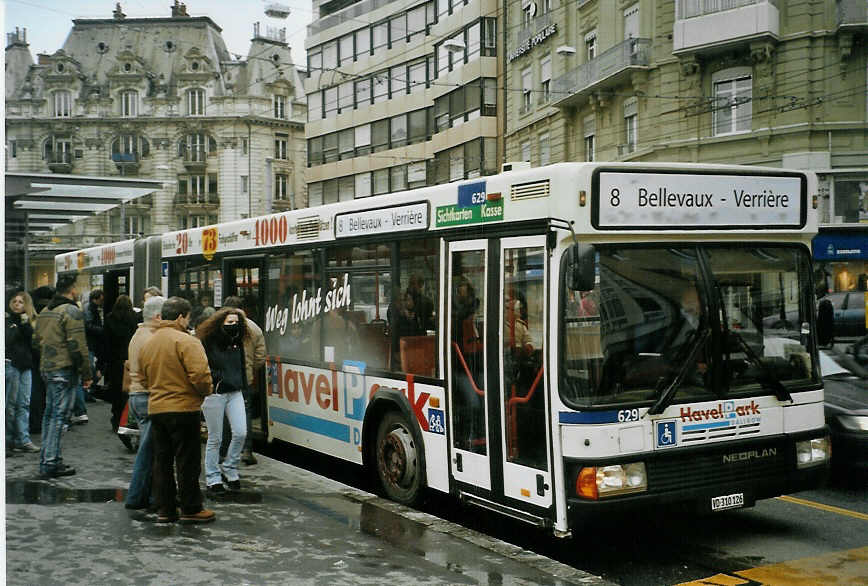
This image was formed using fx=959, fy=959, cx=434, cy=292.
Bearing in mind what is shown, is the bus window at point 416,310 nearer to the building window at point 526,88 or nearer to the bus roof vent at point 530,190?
the bus roof vent at point 530,190

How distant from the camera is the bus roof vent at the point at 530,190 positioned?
21.1ft

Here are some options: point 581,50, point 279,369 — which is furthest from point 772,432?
point 581,50

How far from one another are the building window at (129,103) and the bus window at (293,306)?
841 inches

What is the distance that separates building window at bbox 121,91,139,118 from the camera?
103 ft

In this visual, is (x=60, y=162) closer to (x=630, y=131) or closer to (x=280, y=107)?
(x=630, y=131)

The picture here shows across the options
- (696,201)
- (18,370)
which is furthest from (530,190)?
(18,370)

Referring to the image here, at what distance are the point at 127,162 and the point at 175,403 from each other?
1790 inches

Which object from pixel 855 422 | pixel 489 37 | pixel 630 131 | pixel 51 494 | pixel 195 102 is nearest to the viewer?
pixel 51 494

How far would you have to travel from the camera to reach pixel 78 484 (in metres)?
8.24

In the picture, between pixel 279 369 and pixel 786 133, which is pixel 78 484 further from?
pixel 786 133

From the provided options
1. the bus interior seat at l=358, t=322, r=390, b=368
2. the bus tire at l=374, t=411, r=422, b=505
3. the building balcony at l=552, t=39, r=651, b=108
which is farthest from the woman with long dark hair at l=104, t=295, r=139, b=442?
the building balcony at l=552, t=39, r=651, b=108

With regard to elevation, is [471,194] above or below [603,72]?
below

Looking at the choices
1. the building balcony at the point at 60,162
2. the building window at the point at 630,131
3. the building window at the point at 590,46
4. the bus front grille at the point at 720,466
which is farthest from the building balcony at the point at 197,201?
the bus front grille at the point at 720,466

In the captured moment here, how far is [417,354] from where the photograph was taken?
7.89 meters
